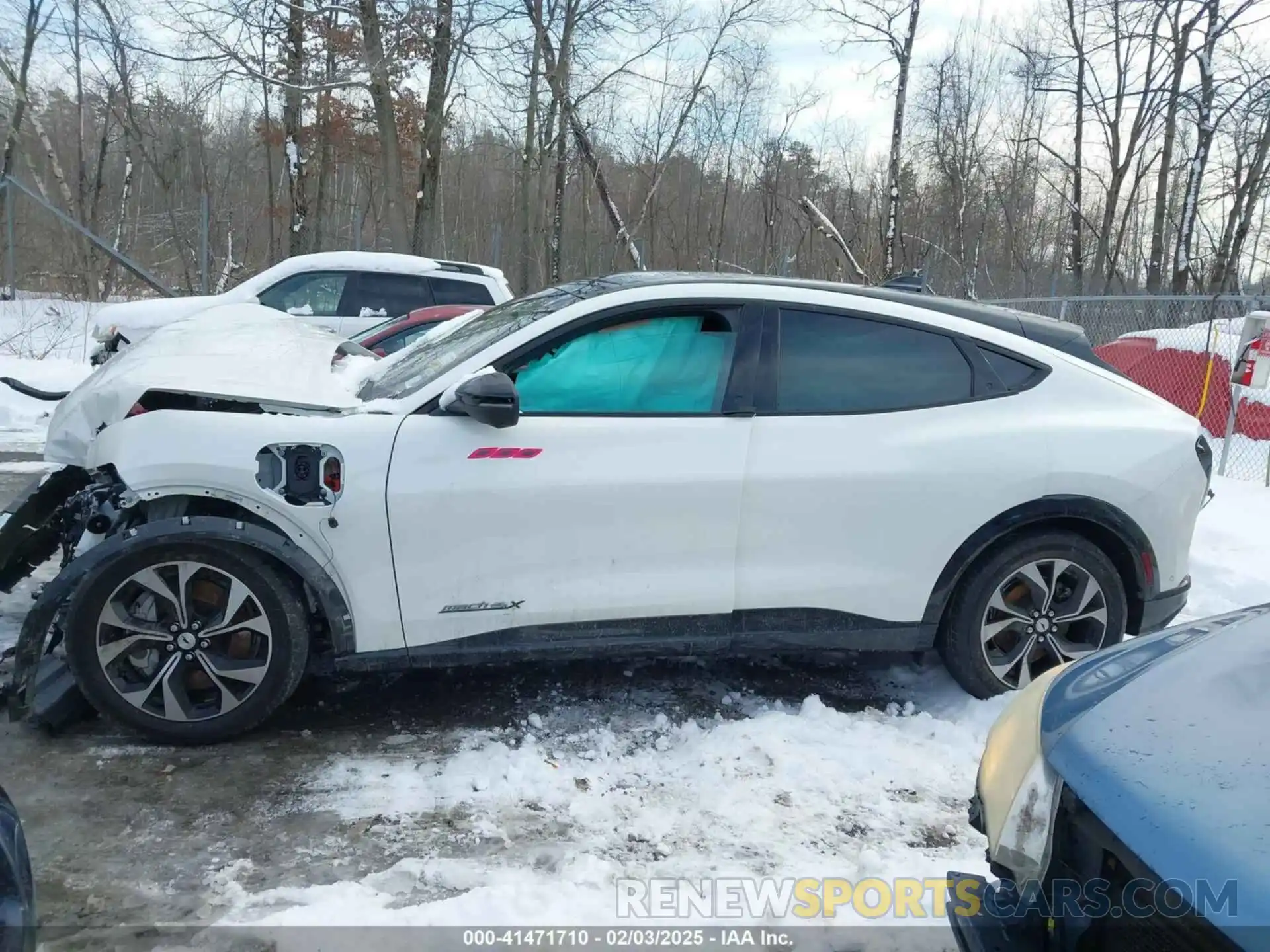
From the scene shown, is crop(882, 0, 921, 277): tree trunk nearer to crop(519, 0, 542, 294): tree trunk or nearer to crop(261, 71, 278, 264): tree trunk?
crop(519, 0, 542, 294): tree trunk

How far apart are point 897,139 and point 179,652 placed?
21481 millimetres

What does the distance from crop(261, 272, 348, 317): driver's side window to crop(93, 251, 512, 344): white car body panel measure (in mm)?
47

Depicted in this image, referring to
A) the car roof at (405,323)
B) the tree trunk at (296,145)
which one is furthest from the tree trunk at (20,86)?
the car roof at (405,323)

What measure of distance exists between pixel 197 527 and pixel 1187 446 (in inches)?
154

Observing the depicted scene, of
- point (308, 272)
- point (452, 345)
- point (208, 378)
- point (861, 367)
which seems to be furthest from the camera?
point (308, 272)

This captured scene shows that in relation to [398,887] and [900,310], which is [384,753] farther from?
[900,310]

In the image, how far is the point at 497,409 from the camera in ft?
10.5

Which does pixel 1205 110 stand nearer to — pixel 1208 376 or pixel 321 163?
pixel 1208 376

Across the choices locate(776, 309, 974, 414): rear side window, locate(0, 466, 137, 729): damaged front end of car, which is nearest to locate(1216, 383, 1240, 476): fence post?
locate(776, 309, 974, 414): rear side window

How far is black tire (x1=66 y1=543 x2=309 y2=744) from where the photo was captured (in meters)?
3.12

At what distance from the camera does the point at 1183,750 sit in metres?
1.71

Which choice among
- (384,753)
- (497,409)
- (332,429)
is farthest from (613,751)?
(332,429)

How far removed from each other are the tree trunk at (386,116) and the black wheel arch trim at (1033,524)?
15.6 metres

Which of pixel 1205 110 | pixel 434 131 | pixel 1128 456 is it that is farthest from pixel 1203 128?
pixel 1128 456
